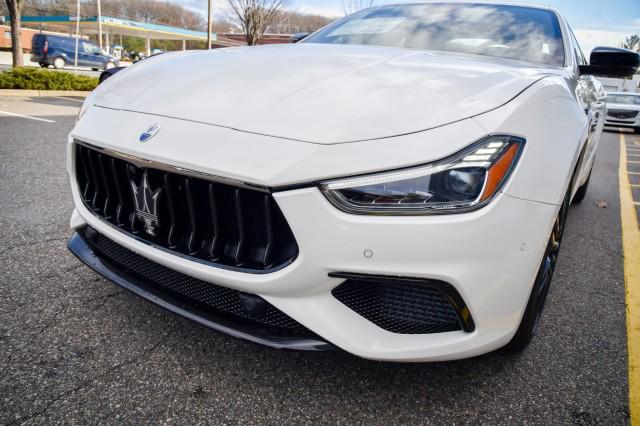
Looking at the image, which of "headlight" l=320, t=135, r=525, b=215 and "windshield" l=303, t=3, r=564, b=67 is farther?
"windshield" l=303, t=3, r=564, b=67

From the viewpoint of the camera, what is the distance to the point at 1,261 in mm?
2275

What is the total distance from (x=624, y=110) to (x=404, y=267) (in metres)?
17.6

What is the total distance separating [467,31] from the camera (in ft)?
8.46

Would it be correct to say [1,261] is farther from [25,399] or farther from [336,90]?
[336,90]

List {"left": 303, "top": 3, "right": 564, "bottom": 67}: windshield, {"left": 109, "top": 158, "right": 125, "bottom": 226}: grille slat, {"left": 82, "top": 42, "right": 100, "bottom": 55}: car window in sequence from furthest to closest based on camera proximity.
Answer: {"left": 82, "top": 42, "right": 100, "bottom": 55}: car window < {"left": 303, "top": 3, "right": 564, "bottom": 67}: windshield < {"left": 109, "top": 158, "right": 125, "bottom": 226}: grille slat

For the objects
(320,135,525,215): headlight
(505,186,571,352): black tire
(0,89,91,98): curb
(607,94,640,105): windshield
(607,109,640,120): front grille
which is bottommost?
(0,89,91,98): curb

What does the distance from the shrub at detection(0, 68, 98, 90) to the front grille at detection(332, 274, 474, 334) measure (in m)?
10.9

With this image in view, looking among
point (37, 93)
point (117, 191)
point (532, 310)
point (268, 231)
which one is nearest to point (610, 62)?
point (532, 310)

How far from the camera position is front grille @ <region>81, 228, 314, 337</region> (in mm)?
1380

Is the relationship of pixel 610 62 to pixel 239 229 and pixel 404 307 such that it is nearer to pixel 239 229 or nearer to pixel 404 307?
pixel 404 307

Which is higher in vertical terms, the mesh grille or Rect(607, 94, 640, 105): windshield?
the mesh grille

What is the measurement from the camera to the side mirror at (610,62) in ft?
8.75

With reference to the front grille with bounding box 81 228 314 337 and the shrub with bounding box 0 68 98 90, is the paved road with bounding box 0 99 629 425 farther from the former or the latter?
the shrub with bounding box 0 68 98 90

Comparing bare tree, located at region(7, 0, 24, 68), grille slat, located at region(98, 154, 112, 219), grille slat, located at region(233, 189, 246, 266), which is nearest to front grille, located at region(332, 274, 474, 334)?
grille slat, located at region(233, 189, 246, 266)
